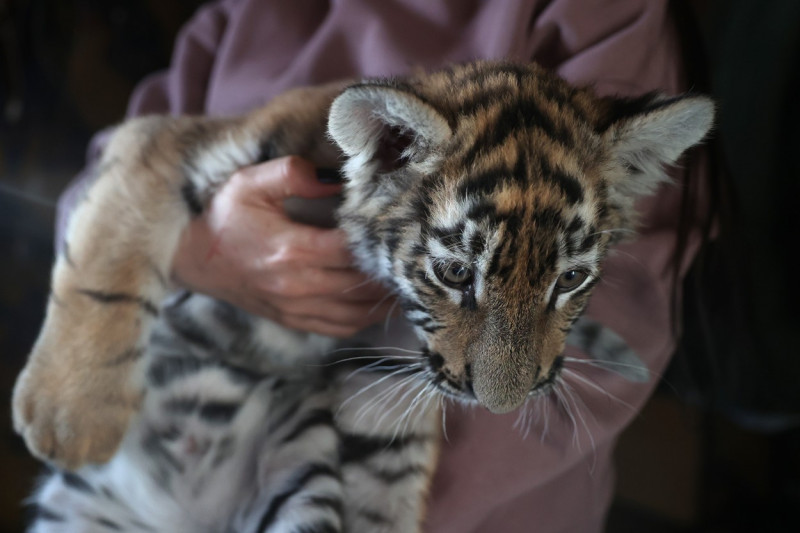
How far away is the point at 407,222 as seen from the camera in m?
0.74

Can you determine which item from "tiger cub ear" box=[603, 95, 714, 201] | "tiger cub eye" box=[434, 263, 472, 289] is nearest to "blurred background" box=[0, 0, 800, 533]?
"tiger cub ear" box=[603, 95, 714, 201]

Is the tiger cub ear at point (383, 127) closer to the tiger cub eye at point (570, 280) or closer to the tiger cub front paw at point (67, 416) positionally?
the tiger cub eye at point (570, 280)

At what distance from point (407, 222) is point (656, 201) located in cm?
43

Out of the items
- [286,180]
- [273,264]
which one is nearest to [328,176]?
[286,180]

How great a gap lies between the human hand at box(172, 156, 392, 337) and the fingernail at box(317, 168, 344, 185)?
0.02 metres

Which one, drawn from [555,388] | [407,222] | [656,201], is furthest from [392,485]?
[656,201]

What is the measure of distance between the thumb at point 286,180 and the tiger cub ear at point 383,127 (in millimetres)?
143

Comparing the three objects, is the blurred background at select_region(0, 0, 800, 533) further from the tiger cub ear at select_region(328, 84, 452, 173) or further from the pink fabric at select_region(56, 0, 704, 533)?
the tiger cub ear at select_region(328, 84, 452, 173)

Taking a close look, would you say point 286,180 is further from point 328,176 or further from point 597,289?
A: point 597,289

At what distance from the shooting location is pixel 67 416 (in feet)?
2.78

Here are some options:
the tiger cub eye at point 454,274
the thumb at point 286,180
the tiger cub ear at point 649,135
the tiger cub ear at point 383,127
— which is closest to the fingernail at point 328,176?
Answer: the thumb at point 286,180

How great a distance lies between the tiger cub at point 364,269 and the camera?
67 centimetres

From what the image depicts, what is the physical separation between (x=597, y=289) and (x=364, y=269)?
1.05ft

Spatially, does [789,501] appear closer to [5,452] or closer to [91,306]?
[91,306]
